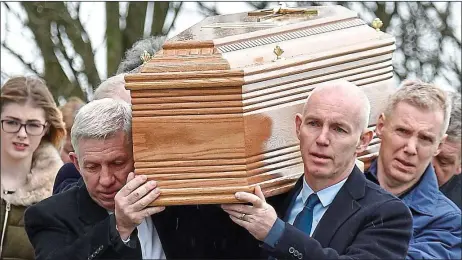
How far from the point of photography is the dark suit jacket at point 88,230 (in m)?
5.94

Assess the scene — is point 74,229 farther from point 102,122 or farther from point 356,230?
point 356,230

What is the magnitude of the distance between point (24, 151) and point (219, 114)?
2.82 m

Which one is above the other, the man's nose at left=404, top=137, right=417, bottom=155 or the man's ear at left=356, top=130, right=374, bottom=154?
the man's ear at left=356, top=130, right=374, bottom=154

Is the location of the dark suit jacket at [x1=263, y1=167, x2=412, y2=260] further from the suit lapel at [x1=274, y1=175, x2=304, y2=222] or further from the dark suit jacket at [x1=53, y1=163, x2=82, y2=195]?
the dark suit jacket at [x1=53, y1=163, x2=82, y2=195]

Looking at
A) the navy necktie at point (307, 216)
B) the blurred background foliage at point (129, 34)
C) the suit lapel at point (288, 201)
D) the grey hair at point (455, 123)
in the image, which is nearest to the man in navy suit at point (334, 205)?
the navy necktie at point (307, 216)

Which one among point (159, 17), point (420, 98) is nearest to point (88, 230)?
point (420, 98)

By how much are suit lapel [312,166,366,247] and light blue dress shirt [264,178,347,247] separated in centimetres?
3

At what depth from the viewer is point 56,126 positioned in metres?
8.25

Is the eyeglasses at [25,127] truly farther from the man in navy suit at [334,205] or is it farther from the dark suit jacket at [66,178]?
the man in navy suit at [334,205]

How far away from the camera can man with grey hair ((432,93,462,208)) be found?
336 inches

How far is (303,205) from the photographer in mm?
5961

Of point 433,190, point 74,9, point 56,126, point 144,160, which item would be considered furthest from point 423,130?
point 74,9

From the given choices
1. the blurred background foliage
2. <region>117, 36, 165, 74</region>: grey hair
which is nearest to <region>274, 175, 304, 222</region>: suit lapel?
<region>117, 36, 165, 74</region>: grey hair

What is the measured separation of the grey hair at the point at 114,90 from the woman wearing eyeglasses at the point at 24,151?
1621 mm
